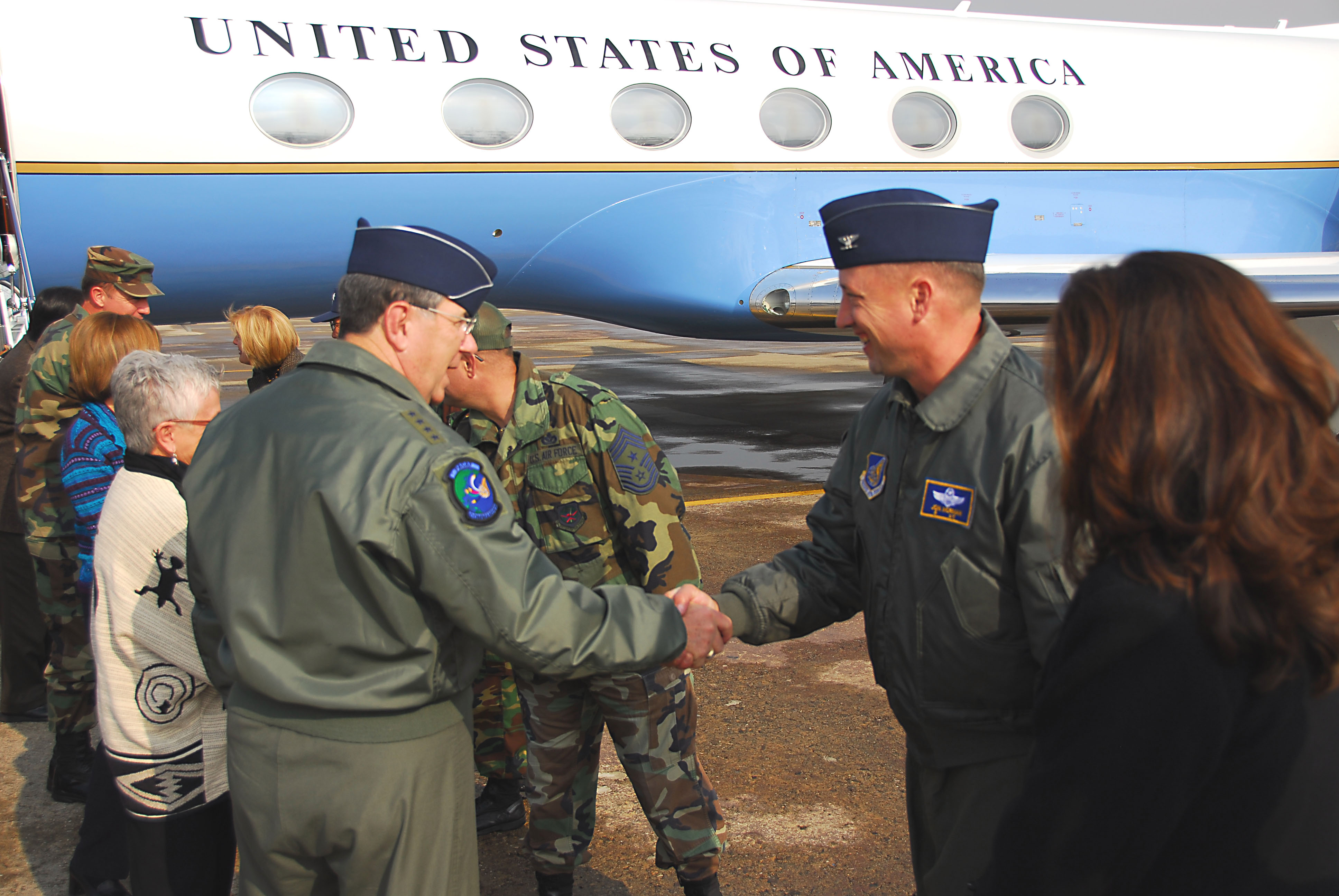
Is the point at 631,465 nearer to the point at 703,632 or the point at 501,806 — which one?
the point at 703,632

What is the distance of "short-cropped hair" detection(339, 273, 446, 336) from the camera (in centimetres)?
202

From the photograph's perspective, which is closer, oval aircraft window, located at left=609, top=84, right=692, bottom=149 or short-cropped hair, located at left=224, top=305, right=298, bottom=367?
short-cropped hair, located at left=224, top=305, right=298, bottom=367

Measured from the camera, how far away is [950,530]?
194 centimetres

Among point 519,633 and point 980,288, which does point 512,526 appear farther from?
point 980,288

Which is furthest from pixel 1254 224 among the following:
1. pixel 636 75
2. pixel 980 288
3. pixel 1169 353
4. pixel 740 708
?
pixel 1169 353

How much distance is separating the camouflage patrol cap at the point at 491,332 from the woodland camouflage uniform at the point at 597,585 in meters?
0.13

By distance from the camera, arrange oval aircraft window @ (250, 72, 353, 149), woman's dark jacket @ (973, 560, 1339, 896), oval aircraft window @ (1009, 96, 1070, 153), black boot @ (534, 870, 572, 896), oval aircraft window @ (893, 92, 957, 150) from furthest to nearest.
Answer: oval aircraft window @ (1009, 96, 1070, 153) → oval aircraft window @ (893, 92, 957, 150) → oval aircraft window @ (250, 72, 353, 149) → black boot @ (534, 870, 572, 896) → woman's dark jacket @ (973, 560, 1339, 896)

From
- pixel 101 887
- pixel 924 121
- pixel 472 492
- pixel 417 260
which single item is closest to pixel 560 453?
pixel 417 260

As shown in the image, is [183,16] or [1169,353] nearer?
[1169,353]

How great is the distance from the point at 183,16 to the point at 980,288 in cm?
692

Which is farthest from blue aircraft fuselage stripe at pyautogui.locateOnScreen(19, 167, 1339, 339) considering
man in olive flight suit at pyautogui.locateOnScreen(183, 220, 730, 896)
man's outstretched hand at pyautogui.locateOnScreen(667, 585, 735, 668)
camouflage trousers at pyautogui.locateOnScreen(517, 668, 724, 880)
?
man in olive flight suit at pyautogui.locateOnScreen(183, 220, 730, 896)

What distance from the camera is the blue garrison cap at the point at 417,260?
6.59ft

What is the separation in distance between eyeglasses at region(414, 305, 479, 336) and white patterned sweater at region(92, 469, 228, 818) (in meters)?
0.97

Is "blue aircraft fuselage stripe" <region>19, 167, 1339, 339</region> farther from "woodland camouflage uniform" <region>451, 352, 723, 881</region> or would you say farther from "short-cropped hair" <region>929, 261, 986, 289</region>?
"short-cropped hair" <region>929, 261, 986, 289</region>
